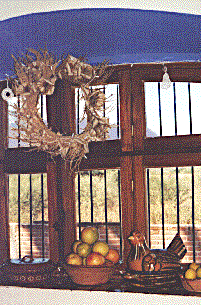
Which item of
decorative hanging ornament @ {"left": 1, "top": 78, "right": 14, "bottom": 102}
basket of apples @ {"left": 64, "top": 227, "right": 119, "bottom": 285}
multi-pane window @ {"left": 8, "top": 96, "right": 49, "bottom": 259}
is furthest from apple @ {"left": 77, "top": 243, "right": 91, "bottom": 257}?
multi-pane window @ {"left": 8, "top": 96, "right": 49, "bottom": 259}

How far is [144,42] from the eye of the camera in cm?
204

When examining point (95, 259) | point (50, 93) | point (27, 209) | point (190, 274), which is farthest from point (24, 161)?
point (27, 209)

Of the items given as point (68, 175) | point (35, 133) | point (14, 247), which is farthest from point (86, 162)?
point (14, 247)

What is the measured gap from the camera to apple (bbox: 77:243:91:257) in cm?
225

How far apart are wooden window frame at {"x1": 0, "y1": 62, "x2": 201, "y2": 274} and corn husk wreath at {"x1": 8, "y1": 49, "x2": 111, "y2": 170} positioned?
141mm

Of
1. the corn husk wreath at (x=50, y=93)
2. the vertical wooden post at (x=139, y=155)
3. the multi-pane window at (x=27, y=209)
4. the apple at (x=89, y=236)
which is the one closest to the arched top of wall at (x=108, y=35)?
the corn husk wreath at (x=50, y=93)

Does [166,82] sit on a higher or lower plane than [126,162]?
higher

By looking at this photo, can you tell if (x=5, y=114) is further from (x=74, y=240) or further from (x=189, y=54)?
(x=189, y=54)

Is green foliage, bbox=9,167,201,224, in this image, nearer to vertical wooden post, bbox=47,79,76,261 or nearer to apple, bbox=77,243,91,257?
vertical wooden post, bbox=47,79,76,261

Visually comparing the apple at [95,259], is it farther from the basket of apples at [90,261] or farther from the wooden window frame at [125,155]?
the wooden window frame at [125,155]

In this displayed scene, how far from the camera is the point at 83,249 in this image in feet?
7.41

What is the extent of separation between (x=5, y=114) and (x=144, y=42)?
110 centimetres

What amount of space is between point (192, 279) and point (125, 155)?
2.61ft

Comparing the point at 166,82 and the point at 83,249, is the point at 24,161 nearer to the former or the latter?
the point at 83,249
